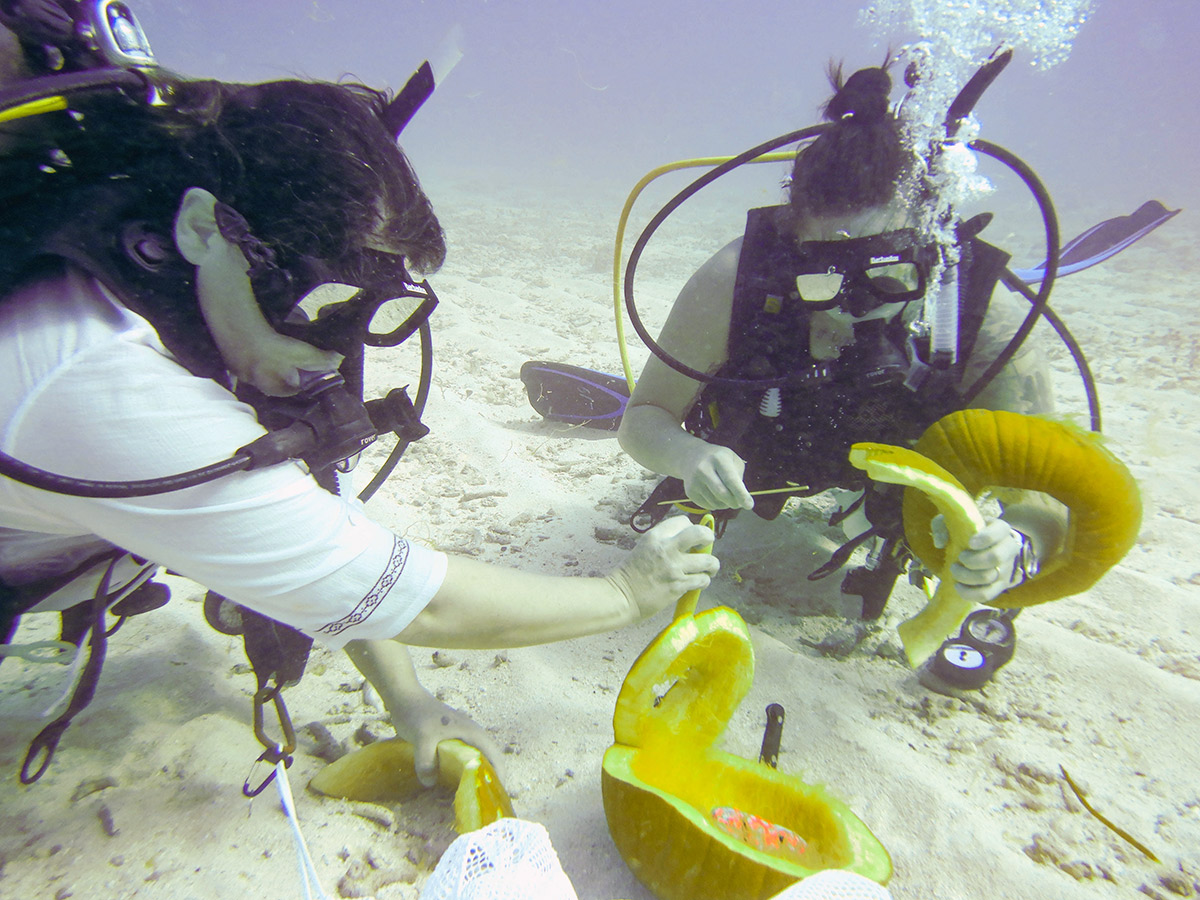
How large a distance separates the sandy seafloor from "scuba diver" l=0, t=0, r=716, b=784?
0.41m

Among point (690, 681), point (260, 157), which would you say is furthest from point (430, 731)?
point (260, 157)

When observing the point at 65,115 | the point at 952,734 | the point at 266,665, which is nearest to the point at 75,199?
the point at 65,115

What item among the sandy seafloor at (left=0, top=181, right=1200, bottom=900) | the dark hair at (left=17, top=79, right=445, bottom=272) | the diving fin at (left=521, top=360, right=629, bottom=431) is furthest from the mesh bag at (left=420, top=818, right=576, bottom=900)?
the diving fin at (left=521, top=360, right=629, bottom=431)

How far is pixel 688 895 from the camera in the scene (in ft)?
4.10

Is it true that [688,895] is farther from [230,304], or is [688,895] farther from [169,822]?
[230,304]

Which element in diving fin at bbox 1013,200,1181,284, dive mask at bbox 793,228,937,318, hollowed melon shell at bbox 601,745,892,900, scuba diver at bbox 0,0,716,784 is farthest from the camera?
diving fin at bbox 1013,200,1181,284

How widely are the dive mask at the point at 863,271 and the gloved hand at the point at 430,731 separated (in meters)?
2.11

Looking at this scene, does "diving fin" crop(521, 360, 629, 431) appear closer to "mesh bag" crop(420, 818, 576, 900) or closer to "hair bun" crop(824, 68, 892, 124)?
"hair bun" crop(824, 68, 892, 124)

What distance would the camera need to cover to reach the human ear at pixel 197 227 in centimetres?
121

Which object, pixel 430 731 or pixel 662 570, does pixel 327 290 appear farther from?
pixel 430 731

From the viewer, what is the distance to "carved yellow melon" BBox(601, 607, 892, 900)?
119 cm

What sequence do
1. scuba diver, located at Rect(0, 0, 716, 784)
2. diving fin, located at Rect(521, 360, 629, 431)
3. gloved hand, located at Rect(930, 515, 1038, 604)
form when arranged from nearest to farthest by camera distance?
scuba diver, located at Rect(0, 0, 716, 784), gloved hand, located at Rect(930, 515, 1038, 604), diving fin, located at Rect(521, 360, 629, 431)

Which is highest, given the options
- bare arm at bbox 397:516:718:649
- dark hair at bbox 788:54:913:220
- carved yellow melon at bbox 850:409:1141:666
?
dark hair at bbox 788:54:913:220

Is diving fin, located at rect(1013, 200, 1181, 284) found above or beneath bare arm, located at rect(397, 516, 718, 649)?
above
